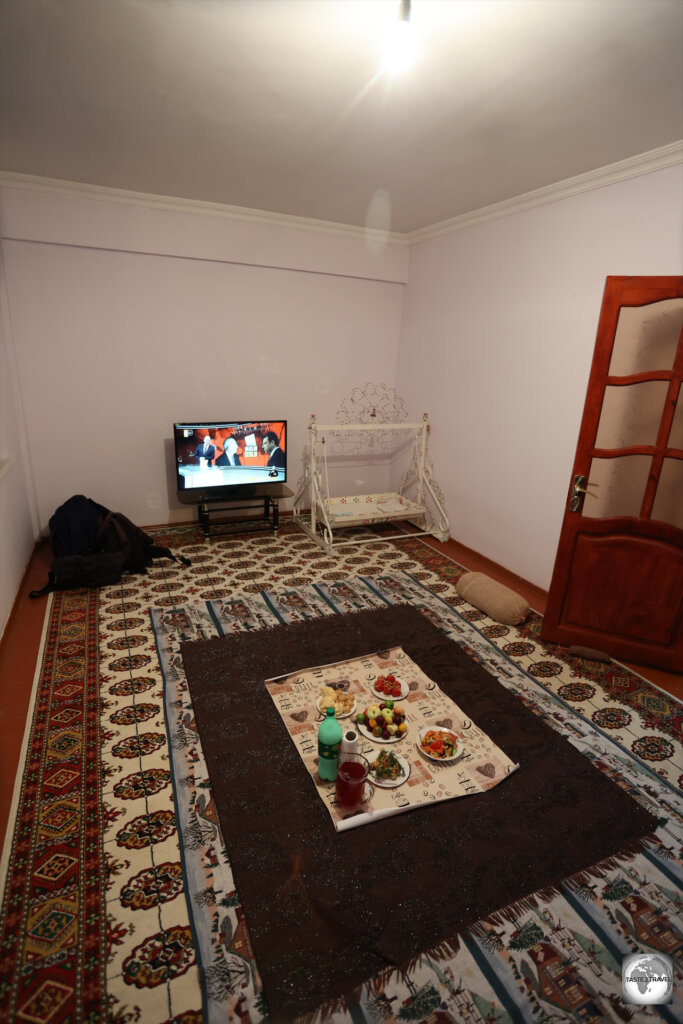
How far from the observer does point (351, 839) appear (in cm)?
181

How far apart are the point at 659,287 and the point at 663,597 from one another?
161 centimetres

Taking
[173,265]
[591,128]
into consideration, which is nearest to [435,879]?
[591,128]

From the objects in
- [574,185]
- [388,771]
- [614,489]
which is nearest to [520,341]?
[574,185]

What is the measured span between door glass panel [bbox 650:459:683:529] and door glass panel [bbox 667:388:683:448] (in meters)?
0.09

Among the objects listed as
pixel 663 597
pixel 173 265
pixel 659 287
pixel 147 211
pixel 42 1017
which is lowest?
pixel 42 1017

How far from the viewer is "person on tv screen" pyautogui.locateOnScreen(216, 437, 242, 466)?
14.5 feet

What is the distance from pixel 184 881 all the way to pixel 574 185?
4.04 metres

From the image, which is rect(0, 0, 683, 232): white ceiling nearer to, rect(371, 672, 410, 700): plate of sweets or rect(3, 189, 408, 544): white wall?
rect(3, 189, 408, 544): white wall

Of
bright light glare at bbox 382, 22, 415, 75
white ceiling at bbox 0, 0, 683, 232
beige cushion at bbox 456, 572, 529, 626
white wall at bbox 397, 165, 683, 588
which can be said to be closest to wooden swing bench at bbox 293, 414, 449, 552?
white wall at bbox 397, 165, 683, 588

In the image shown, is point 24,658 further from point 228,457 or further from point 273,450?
point 273,450

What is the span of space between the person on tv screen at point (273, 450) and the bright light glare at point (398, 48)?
2891 millimetres

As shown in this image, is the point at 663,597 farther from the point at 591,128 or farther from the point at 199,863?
the point at 199,863

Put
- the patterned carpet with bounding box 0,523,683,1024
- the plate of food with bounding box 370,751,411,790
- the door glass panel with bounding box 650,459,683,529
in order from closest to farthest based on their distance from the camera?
the patterned carpet with bounding box 0,523,683,1024 < the plate of food with bounding box 370,751,411,790 < the door glass panel with bounding box 650,459,683,529

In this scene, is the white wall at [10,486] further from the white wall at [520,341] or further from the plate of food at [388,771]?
the white wall at [520,341]
